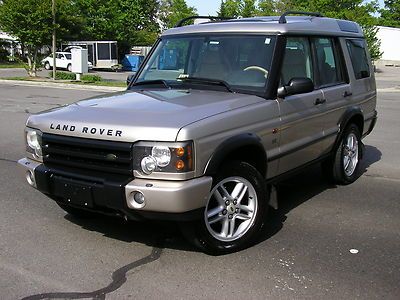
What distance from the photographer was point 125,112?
158 inches

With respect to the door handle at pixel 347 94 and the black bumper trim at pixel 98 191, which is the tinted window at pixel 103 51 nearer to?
the door handle at pixel 347 94

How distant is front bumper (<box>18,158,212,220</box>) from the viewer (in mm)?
3623

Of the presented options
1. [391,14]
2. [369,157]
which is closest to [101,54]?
[369,157]

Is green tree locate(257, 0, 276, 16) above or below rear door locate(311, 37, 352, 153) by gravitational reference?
above

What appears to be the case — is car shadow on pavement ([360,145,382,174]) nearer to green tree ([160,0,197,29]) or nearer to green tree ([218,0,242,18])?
green tree ([160,0,197,29])

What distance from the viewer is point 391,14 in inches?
3157

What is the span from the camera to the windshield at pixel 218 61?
4746 mm

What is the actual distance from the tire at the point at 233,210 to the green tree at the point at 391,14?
7931 centimetres

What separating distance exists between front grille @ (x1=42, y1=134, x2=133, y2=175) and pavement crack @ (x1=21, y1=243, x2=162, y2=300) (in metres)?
0.76

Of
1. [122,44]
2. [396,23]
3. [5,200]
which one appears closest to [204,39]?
[5,200]

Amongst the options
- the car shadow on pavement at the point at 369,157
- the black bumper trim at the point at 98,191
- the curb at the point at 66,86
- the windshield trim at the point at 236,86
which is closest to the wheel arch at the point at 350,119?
the car shadow on pavement at the point at 369,157

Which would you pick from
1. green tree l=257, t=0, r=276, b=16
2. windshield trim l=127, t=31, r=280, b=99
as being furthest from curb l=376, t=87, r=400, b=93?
green tree l=257, t=0, r=276, b=16

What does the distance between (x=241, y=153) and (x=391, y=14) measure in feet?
277

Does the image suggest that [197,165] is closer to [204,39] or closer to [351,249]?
[351,249]
